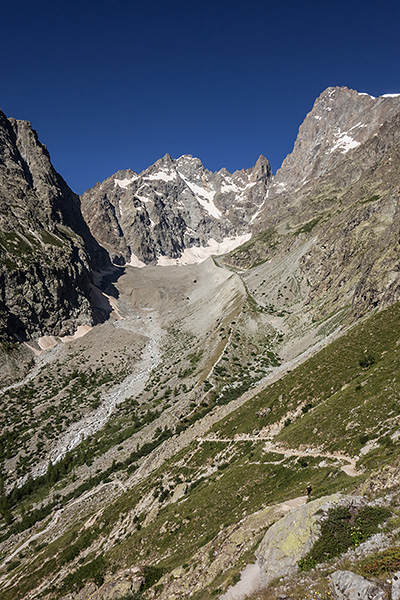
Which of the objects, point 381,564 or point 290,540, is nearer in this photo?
point 381,564

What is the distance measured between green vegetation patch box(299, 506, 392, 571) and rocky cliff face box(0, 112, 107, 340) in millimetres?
102103

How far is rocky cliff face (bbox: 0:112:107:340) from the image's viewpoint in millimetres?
104688

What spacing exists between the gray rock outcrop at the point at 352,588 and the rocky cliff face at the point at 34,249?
10365 cm

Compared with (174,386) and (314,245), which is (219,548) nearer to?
(174,386)

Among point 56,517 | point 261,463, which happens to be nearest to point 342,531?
point 261,463

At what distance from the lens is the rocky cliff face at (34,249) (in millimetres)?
104688

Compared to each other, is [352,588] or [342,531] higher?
[352,588]

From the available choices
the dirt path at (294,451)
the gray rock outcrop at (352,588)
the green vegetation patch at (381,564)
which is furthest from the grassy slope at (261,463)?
the gray rock outcrop at (352,588)

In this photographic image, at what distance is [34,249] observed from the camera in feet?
398

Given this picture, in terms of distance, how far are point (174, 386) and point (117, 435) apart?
15.3 m

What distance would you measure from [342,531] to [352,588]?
294 centimetres

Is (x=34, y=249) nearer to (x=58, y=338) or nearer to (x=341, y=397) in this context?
(x=58, y=338)

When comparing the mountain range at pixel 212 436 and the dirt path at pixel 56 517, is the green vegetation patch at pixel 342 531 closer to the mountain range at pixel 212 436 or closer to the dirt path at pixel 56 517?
the mountain range at pixel 212 436

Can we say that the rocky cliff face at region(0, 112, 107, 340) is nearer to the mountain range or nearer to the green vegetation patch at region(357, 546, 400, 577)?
the mountain range
